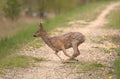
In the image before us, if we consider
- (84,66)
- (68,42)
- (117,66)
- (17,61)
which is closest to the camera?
(117,66)

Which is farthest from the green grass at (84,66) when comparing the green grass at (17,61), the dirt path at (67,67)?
the green grass at (17,61)

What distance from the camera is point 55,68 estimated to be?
15.3 metres

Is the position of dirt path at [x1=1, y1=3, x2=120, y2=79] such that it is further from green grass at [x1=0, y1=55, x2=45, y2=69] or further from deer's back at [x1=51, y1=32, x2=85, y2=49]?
deer's back at [x1=51, y1=32, x2=85, y2=49]

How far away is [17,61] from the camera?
1631 centimetres

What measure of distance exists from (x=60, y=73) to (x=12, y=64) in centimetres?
212

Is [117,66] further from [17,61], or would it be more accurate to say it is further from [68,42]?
[17,61]

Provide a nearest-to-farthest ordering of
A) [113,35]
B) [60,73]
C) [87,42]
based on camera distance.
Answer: [60,73] < [87,42] < [113,35]

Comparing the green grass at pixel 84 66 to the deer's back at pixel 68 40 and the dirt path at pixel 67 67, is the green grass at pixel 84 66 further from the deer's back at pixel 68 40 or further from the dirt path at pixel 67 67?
the deer's back at pixel 68 40

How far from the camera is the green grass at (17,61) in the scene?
619 inches

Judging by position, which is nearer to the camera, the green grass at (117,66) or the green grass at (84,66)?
the green grass at (117,66)

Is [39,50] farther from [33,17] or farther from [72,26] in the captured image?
[33,17]

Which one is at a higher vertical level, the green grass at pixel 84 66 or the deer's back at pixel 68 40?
the deer's back at pixel 68 40

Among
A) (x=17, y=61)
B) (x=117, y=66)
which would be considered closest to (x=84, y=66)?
(x=117, y=66)

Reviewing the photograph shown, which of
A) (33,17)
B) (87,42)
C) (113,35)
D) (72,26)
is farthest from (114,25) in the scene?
(33,17)
